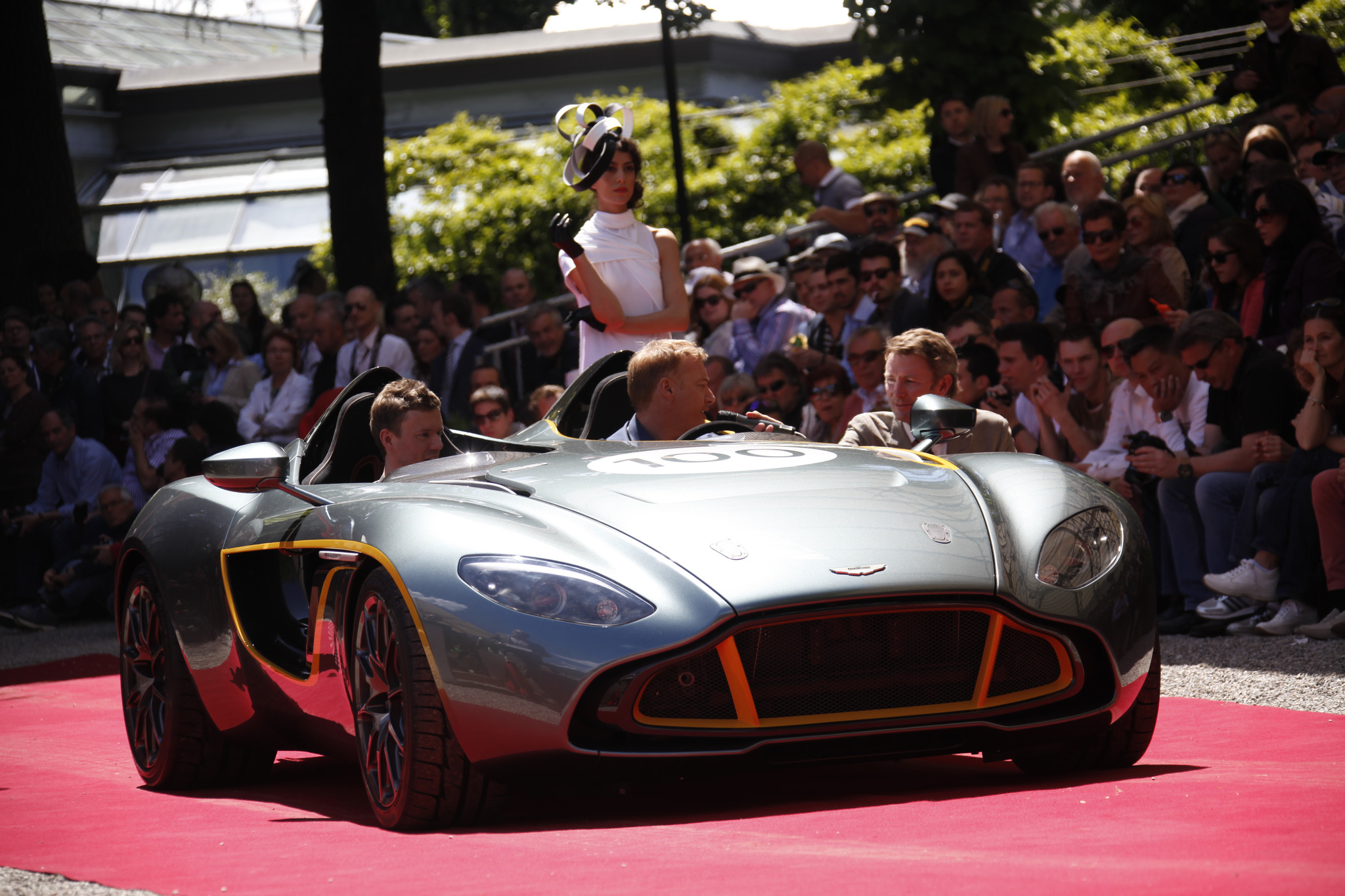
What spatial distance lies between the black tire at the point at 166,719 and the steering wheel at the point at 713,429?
1.72 metres

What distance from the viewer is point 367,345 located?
12797 millimetres

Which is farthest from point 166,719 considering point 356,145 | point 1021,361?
Answer: point 356,145

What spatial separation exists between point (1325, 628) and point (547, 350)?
6.65m

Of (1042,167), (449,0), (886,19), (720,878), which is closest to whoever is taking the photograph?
(720,878)

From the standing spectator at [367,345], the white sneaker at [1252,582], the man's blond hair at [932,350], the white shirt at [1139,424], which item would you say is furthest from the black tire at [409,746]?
the standing spectator at [367,345]

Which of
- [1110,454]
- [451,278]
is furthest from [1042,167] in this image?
[451,278]

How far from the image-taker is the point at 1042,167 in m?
11.6

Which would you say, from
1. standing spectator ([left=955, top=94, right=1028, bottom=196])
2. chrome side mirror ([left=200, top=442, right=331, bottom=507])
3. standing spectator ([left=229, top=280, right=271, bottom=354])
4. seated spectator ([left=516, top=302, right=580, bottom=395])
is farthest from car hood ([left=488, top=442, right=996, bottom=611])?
standing spectator ([left=229, top=280, right=271, bottom=354])

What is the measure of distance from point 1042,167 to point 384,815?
836 centimetres

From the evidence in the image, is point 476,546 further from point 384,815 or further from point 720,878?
point 720,878

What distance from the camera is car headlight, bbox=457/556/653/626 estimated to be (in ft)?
13.5

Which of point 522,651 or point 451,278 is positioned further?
point 451,278

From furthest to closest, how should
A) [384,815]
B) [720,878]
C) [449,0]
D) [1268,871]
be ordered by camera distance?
[449,0]
[384,815]
[720,878]
[1268,871]

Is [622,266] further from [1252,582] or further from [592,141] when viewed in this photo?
[1252,582]
